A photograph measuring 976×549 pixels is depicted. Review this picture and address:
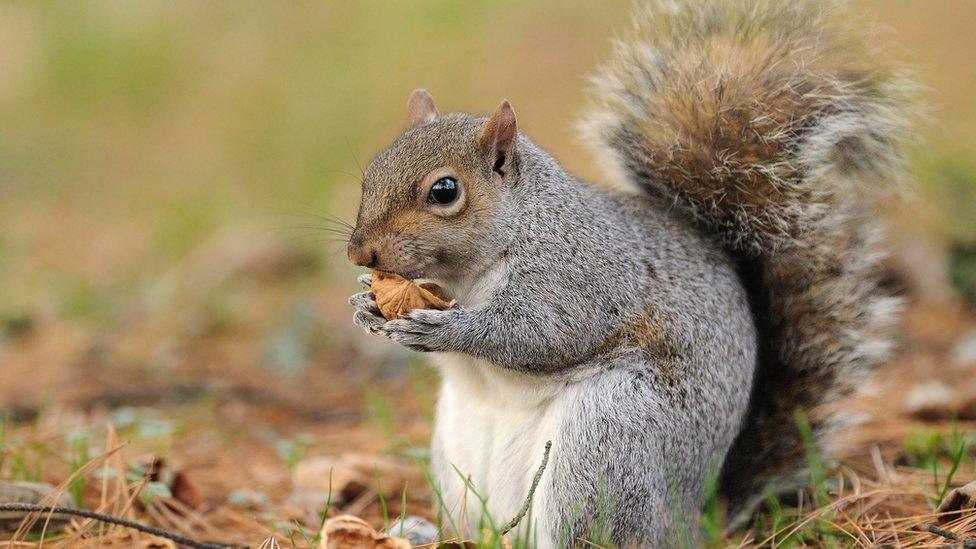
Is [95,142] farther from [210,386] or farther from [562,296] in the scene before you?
[562,296]

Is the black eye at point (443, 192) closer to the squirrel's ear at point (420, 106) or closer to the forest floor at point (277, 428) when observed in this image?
the squirrel's ear at point (420, 106)

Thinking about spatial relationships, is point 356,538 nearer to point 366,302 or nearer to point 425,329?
point 425,329

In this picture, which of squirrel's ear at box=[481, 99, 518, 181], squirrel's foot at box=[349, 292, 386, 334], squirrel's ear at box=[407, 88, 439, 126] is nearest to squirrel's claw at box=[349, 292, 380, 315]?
squirrel's foot at box=[349, 292, 386, 334]

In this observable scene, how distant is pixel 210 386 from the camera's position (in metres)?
3.34

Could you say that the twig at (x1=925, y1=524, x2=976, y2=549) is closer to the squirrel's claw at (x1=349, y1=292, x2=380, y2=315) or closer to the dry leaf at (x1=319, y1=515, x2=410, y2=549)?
the dry leaf at (x1=319, y1=515, x2=410, y2=549)

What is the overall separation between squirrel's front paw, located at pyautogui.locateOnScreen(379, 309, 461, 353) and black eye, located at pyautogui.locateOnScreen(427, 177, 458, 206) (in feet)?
0.73

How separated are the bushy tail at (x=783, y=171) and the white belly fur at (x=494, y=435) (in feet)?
1.63

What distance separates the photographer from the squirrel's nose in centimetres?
190

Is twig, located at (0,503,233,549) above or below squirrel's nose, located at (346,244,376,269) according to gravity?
below

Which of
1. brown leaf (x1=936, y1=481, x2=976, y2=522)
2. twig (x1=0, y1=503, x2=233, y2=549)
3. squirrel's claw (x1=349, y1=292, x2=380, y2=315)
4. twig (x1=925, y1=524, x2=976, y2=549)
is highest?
squirrel's claw (x1=349, y1=292, x2=380, y2=315)

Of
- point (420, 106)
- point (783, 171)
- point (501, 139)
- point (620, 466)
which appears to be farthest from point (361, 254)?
point (783, 171)

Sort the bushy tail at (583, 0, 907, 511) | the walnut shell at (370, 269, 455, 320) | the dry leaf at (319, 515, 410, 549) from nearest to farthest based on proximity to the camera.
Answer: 1. the dry leaf at (319, 515, 410, 549)
2. the walnut shell at (370, 269, 455, 320)
3. the bushy tail at (583, 0, 907, 511)

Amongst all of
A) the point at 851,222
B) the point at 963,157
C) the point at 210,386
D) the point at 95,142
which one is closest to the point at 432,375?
the point at 210,386

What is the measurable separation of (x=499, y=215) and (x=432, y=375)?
143 cm
